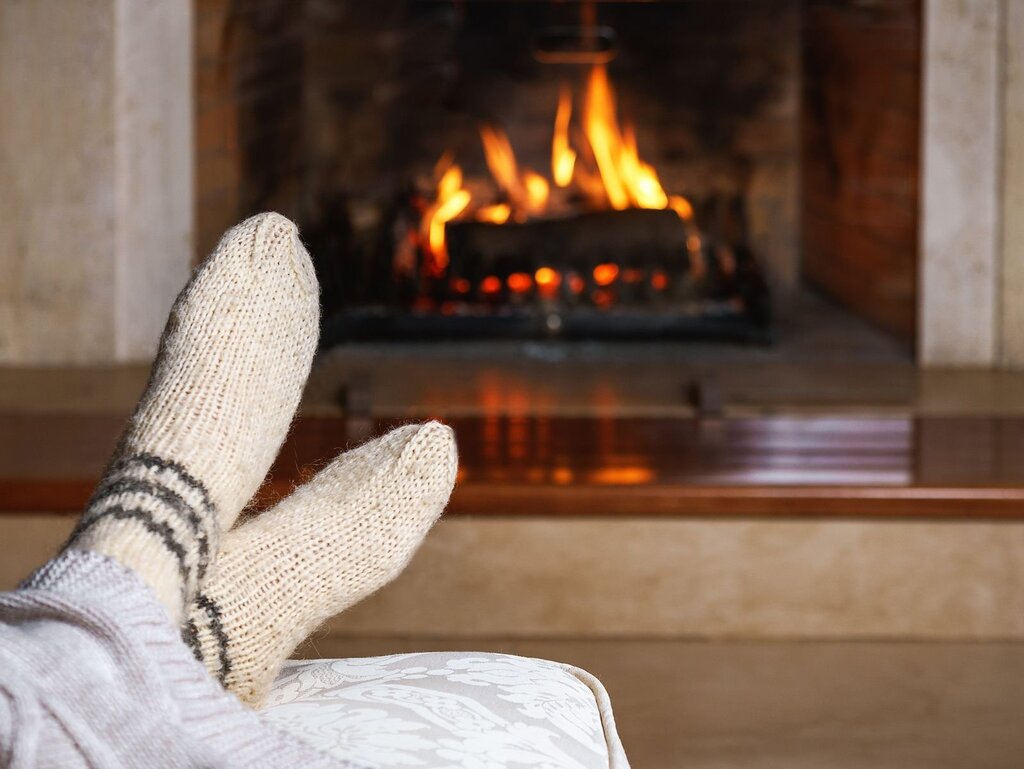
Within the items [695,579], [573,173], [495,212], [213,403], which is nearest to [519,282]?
[495,212]

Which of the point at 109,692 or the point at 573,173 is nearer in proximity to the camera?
the point at 109,692

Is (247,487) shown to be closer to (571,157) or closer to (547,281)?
(547,281)

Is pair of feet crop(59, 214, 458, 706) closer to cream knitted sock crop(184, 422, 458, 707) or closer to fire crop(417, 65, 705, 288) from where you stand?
cream knitted sock crop(184, 422, 458, 707)

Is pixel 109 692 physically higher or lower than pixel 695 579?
higher

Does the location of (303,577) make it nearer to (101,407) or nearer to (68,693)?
(68,693)

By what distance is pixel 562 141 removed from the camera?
2.59 metres

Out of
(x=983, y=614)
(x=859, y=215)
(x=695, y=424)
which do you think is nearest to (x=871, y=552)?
(x=983, y=614)

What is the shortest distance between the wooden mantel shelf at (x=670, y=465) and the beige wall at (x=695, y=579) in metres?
0.02

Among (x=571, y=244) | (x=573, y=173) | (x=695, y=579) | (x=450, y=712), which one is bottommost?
(x=695, y=579)

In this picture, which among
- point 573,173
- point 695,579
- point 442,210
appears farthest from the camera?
→ point 573,173

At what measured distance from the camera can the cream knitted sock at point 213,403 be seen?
70 centimetres

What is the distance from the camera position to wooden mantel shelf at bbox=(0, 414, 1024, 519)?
4.25 ft

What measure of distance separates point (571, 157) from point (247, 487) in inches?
72.0

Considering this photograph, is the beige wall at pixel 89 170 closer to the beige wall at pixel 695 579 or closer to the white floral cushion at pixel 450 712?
the beige wall at pixel 695 579
